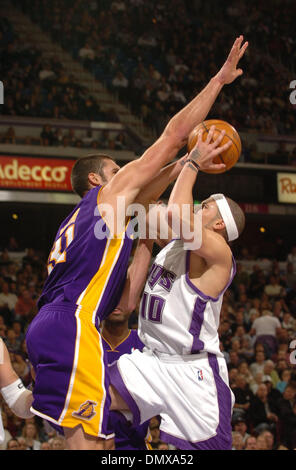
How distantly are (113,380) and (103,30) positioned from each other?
16326mm

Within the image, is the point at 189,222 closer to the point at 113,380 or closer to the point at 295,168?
the point at 113,380

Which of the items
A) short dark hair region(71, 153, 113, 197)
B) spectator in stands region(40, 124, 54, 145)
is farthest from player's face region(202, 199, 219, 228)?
spectator in stands region(40, 124, 54, 145)

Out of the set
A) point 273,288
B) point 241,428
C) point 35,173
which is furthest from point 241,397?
point 35,173

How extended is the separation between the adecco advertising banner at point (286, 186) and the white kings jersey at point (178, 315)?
36.2 ft

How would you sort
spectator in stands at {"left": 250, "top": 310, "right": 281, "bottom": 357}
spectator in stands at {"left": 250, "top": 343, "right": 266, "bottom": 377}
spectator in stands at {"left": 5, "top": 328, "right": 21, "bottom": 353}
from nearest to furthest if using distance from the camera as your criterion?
spectator in stands at {"left": 5, "top": 328, "right": 21, "bottom": 353}
spectator in stands at {"left": 250, "top": 343, "right": 266, "bottom": 377}
spectator in stands at {"left": 250, "top": 310, "right": 281, "bottom": 357}

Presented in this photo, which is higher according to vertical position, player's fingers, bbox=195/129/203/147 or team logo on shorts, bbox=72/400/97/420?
player's fingers, bbox=195/129/203/147

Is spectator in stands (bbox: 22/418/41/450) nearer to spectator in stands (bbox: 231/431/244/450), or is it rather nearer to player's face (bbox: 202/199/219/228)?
spectator in stands (bbox: 231/431/244/450)

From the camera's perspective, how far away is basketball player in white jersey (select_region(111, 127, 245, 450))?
3.62 meters

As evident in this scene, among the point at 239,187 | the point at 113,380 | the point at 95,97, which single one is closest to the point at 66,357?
the point at 113,380

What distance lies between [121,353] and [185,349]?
97 centimetres

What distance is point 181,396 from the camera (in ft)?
11.9

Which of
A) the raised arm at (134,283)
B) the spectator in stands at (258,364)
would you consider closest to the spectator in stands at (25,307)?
the spectator in stands at (258,364)

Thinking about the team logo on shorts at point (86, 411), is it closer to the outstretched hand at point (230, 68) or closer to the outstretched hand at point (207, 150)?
the outstretched hand at point (207, 150)

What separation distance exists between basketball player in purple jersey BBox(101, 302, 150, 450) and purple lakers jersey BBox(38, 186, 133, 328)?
21.1 inches
